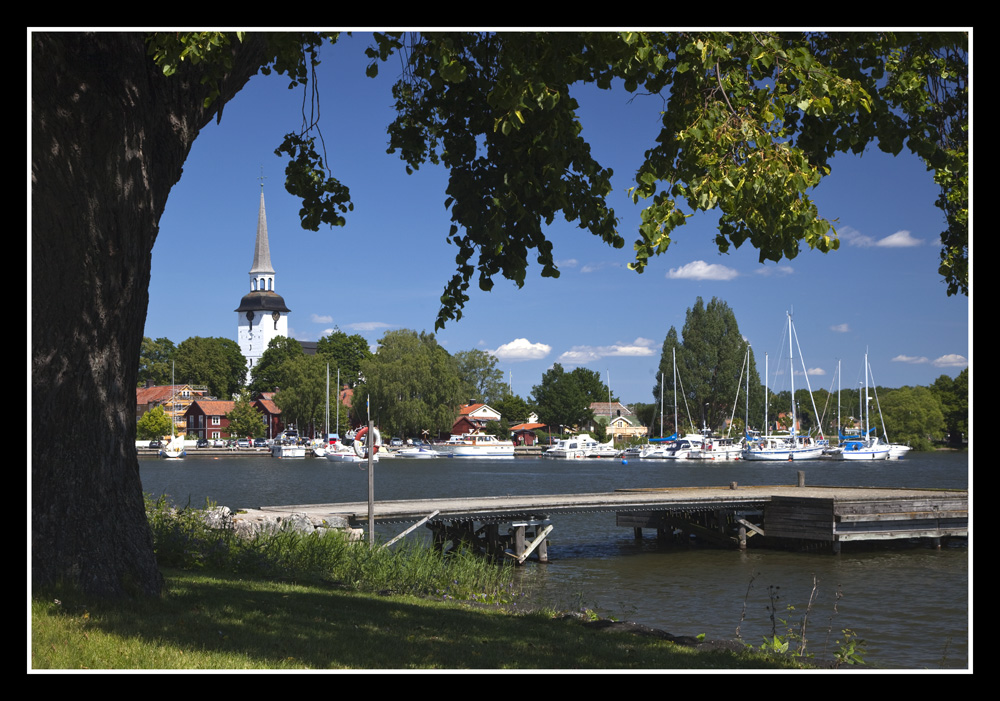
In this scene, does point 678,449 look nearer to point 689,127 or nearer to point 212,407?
point 212,407

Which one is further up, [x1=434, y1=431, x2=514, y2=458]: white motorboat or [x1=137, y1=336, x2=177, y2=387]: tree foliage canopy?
[x1=137, y1=336, x2=177, y2=387]: tree foliage canopy

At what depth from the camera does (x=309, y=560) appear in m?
14.4

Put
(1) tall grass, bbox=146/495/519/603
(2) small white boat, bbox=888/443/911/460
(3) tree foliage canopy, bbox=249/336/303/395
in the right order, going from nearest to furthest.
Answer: (1) tall grass, bbox=146/495/519/603 < (2) small white boat, bbox=888/443/911/460 < (3) tree foliage canopy, bbox=249/336/303/395

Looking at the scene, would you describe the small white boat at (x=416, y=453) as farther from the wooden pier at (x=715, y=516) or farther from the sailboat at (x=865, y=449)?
the wooden pier at (x=715, y=516)

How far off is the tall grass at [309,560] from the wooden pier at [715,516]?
9.67 metres

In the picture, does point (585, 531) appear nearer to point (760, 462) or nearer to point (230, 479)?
point (230, 479)

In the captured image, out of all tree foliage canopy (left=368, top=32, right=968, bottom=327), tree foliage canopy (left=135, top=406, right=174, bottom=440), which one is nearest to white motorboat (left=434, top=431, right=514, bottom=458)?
tree foliage canopy (left=135, top=406, right=174, bottom=440)

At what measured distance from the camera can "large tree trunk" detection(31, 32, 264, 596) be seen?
8.52 m

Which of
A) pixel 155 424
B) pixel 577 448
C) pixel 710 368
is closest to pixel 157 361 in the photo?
pixel 155 424

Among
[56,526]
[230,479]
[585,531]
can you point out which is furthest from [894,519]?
[230,479]

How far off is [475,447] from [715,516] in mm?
84941

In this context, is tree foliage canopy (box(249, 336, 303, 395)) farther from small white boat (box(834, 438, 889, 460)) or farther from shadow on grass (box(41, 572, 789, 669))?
shadow on grass (box(41, 572, 789, 669))

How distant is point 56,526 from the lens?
860cm

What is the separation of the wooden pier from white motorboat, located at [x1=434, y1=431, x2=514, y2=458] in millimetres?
80618
